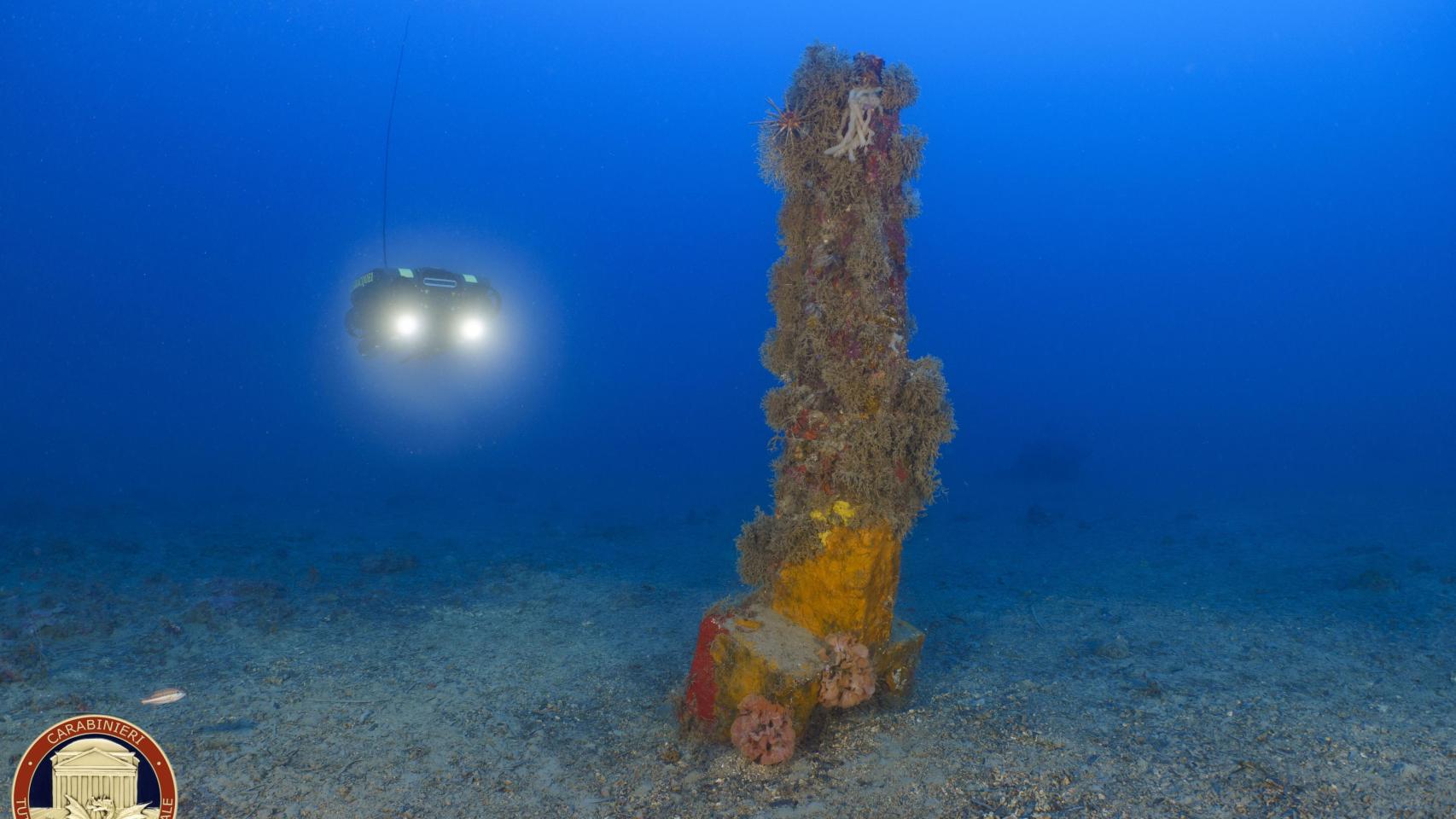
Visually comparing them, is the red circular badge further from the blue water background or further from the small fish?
the blue water background

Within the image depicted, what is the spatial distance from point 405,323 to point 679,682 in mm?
7666

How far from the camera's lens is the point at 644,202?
507 ft

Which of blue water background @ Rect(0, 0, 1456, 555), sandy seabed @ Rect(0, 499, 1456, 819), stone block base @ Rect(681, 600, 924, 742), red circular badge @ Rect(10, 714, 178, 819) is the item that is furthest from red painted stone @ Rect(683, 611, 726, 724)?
blue water background @ Rect(0, 0, 1456, 555)

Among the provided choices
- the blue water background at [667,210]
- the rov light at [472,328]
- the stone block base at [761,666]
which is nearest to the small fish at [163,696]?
the stone block base at [761,666]

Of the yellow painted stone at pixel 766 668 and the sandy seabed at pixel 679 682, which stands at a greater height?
the yellow painted stone at pixel 766 668

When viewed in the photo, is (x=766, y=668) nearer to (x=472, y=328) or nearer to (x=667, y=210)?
(x=472, y=328)

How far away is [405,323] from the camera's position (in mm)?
10672

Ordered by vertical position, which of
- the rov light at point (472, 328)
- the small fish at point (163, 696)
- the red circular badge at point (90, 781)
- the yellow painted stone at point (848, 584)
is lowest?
the small fish at point (163, 696)

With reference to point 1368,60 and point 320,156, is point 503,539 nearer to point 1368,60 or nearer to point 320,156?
point 320,156

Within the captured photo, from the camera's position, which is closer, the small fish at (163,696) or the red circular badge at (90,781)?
the red circular badge at (90,781)

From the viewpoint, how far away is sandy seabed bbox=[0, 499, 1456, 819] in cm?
418

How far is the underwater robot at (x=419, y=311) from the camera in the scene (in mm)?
10539

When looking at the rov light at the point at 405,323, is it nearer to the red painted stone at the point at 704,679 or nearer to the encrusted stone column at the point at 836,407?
the encrusted stone column at the point at 836,407

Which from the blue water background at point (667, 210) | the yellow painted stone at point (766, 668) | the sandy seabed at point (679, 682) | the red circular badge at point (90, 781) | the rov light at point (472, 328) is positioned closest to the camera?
the red circular badge at point (90, 781)
